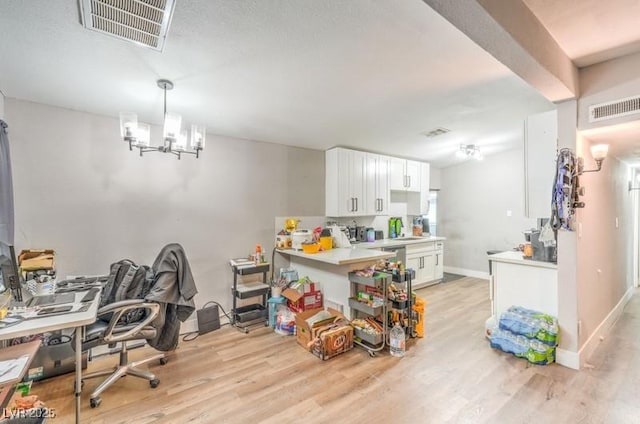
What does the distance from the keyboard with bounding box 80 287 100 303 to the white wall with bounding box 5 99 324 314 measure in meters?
0.62

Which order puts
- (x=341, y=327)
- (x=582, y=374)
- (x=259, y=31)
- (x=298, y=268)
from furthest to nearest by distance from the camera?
(x=298, y=268) < (x=341, y=327) < (x=582, y=374) < (x=259, y=31)

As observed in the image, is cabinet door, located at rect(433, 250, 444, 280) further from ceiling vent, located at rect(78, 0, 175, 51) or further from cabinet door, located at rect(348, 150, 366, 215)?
ceiling vent, located at rect(78, 0, 175, 51)

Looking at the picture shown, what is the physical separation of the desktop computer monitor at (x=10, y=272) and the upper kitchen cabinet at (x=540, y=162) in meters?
4.32

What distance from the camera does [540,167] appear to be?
2.67 metres

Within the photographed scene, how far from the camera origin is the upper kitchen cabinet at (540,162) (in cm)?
262

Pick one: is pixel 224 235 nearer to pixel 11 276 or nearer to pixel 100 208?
pixel 100 208

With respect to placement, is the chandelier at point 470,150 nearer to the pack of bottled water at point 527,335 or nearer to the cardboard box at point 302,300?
the pack of bottled water at point 527,335

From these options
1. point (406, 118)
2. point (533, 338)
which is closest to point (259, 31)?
point (406, 118)

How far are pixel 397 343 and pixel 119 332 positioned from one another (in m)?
2.33

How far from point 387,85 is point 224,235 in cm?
254

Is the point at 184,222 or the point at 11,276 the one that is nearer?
the point at 11,276

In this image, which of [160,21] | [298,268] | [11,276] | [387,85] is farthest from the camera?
[298,268]

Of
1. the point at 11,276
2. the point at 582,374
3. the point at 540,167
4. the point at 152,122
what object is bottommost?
the point at 582,374

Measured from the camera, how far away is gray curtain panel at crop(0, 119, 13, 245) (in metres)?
2.15
